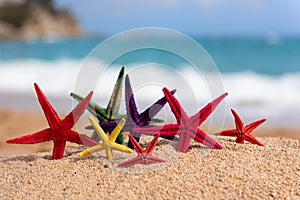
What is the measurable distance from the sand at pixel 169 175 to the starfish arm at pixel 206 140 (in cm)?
5

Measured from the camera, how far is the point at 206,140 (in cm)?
303

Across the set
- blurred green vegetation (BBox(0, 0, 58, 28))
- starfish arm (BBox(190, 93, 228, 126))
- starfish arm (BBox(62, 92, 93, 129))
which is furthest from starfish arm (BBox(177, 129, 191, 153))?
blurred green vegetation (BBox(0, 0, 58, 28))

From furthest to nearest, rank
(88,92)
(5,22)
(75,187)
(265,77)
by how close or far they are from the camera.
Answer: (5,22), (265,77), (88,92), (75,187)

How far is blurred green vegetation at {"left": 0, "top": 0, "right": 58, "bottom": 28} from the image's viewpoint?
65.4m

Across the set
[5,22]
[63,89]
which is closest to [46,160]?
[63,89]

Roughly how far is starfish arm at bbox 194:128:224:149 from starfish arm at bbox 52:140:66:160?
0.97 meters

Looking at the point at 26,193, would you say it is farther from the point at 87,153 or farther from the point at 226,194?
the point at 226,194

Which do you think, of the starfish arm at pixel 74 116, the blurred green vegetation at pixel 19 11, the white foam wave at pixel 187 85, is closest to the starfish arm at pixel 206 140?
the white foam wave at pixel 187 85

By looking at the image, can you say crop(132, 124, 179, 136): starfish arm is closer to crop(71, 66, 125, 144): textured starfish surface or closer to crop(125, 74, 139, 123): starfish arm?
crop(125, 74, 139, 123): starfish arm

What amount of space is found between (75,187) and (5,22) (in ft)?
221

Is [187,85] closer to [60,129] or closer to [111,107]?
[111,107]

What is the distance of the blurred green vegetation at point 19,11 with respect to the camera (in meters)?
65.4

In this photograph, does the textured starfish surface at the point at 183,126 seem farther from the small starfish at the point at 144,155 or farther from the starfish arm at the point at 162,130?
the small starfish at the point at 144,155

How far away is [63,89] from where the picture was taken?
11773 mm
